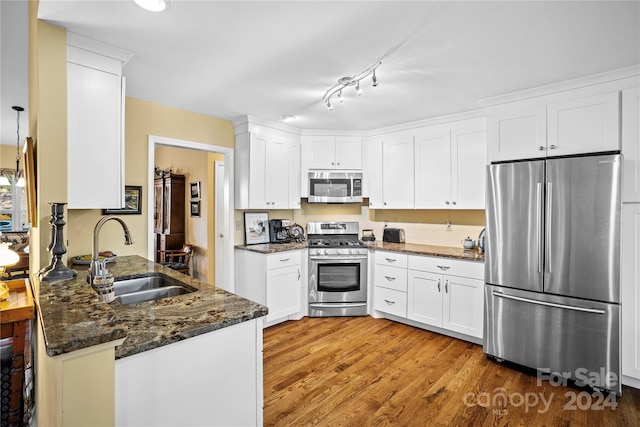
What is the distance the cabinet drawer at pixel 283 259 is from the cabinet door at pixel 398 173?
1334mm

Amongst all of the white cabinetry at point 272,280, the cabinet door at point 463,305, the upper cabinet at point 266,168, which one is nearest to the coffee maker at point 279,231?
the upper cabinet at point 266,168

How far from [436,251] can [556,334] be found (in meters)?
1.28

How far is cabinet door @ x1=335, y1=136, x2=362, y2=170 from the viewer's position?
434cm

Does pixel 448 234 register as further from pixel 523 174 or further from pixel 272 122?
pixel 272 122

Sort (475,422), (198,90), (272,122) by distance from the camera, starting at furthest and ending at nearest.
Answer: (272,122) < (198,90) < (475,422)

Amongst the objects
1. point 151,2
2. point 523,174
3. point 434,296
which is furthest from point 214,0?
point 434,296

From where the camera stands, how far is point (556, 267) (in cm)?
255

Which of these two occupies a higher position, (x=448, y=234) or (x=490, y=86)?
(x=490, y=86)

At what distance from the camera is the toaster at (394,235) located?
14.0 ft

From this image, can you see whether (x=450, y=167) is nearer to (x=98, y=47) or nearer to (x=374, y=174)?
(x=374, y=174)

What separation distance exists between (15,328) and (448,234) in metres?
3.95

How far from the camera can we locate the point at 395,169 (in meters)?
4.09

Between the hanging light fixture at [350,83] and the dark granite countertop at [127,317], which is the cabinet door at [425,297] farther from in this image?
the dark granite countertop at [127,317]

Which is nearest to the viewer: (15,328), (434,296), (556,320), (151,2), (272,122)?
(151,2)
